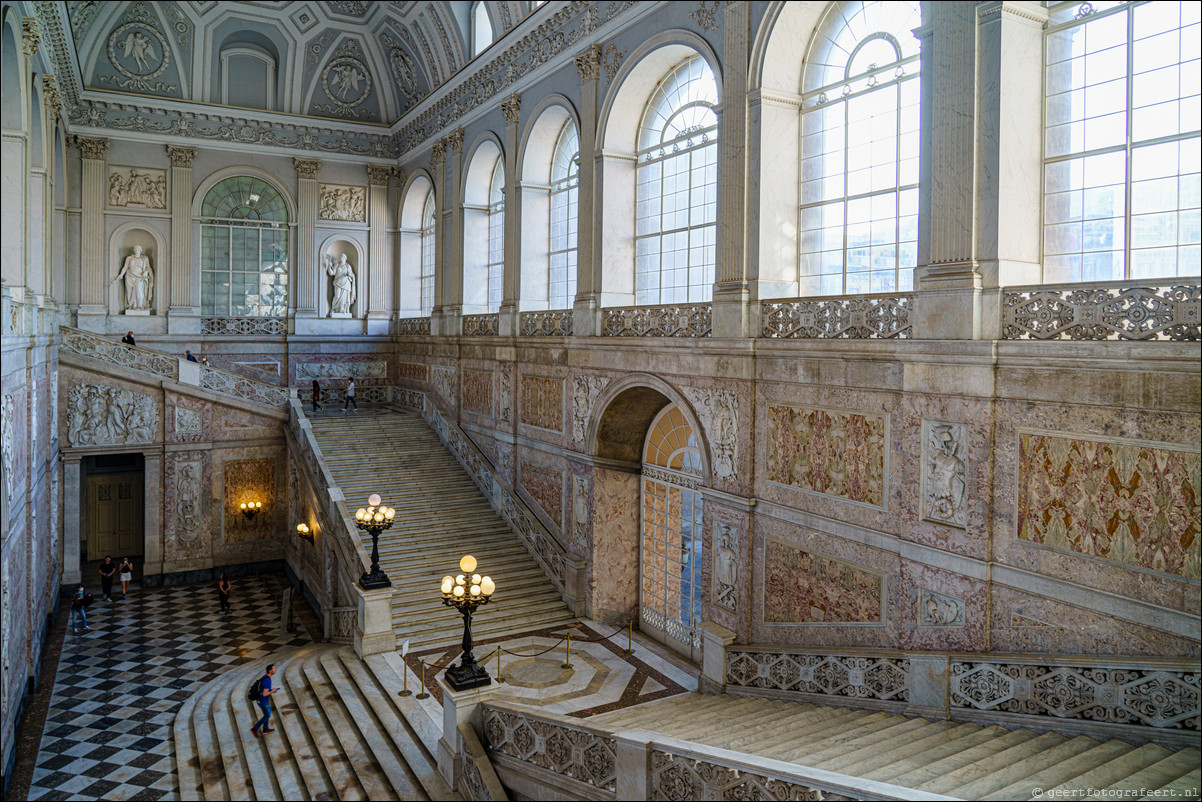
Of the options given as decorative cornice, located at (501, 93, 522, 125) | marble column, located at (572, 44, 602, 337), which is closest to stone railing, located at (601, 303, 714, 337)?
marble column, located at (572, 44, 602, 337)

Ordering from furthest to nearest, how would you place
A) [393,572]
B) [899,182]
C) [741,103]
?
[393,572] < [741,103] < [899,182]

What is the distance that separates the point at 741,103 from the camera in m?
11.6

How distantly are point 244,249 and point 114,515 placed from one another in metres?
8.40

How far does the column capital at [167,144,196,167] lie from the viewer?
22875mm

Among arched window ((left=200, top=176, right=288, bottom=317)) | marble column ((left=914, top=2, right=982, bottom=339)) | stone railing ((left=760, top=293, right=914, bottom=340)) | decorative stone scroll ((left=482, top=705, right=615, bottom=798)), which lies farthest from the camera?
arched window ((left=200, top=176, right=288, bottom=317))

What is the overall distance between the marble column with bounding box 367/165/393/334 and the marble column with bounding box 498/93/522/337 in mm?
8555

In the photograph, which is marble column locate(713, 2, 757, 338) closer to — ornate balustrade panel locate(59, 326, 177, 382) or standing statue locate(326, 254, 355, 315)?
ornate balustrade panel locate(59, 326, 177, 382)

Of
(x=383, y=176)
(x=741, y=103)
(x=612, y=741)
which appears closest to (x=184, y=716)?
(x=612, y=741)

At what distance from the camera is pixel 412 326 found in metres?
24.2

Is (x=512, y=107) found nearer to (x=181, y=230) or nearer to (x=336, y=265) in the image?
(x=336, y=265)

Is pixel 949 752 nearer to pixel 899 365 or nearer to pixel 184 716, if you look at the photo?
pixel 899 365

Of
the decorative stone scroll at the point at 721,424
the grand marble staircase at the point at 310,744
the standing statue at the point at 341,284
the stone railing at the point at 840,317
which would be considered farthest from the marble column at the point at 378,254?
the stone railing at the point at 840,317

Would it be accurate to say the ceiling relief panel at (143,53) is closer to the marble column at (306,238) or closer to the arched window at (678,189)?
the marble column at (306,238)

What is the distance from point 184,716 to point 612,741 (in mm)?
8328
